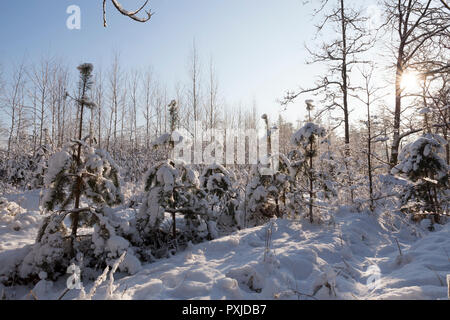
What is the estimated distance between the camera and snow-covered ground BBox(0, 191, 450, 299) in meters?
2.30

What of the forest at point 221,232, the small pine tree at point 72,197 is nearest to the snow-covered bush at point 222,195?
the forest at point 221,232

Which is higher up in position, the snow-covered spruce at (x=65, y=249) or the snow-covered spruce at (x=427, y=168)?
the snow-covered spruce at (x=427, y=168)

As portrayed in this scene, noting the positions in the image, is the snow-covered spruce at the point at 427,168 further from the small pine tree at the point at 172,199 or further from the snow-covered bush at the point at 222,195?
the small pine tree at the point at 172,199

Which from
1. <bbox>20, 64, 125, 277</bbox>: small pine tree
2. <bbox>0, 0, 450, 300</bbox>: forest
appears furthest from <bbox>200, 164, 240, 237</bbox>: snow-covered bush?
<bbox>20, 64, 125, 277</bbox>: small pine tree

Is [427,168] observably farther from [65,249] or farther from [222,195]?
[65,249]

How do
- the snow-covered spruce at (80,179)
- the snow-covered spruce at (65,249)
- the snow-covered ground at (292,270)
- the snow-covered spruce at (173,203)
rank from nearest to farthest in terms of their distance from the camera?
the snow-covered ground at (292,270), the snow-covered spruce at (65,249), the snow-covered spruce at (80,179), the snow-covered spruce at (173,203)

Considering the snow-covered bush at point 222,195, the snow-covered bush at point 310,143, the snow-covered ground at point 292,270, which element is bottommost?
the snow-covered ground at point 292,270

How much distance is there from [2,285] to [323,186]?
224 inches

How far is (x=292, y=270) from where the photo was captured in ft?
9.56

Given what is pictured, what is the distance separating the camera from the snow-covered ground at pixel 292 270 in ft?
7.54

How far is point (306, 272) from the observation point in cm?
290

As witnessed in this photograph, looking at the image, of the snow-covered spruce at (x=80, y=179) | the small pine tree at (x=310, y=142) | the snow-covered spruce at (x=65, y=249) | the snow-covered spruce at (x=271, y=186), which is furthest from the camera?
the snow-covered spruce at (x=271, y=186)
